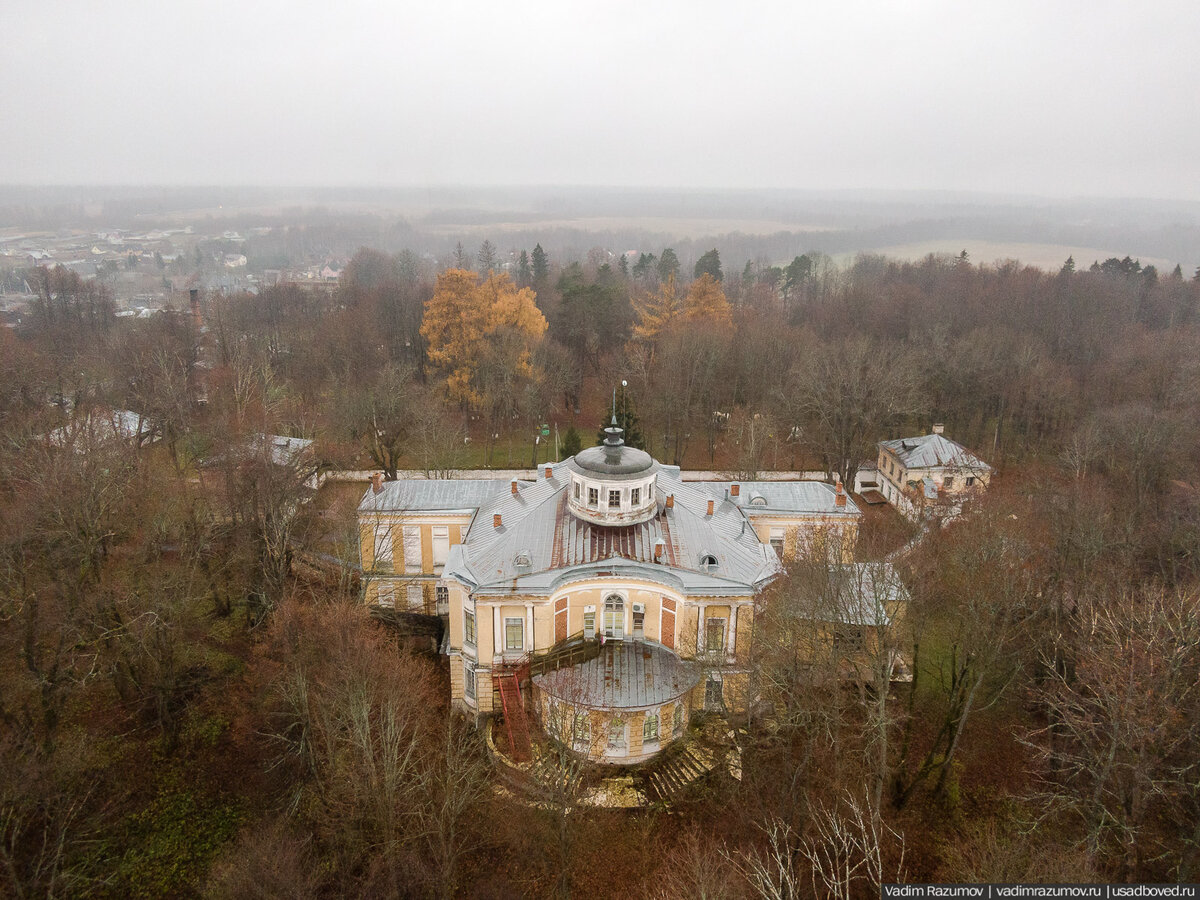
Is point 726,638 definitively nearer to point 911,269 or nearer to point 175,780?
point 175,780

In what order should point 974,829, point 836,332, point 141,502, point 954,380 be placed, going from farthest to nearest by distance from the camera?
point 836,332
point 954,380
point 141,502
point 974,829

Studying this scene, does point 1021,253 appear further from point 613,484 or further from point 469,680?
point 469,680

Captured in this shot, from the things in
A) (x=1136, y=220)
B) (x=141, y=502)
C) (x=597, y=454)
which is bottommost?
(x=141, y=502)

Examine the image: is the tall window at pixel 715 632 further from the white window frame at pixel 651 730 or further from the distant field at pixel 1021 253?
the distant field at pixel 1021 253

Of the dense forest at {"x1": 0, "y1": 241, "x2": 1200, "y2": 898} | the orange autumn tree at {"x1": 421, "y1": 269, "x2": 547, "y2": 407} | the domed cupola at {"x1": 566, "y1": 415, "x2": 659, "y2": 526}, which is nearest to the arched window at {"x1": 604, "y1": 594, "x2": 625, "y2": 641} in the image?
the domed cupola at {"x1": 566, "y1": 415, "x2": 659, "y2": 526}

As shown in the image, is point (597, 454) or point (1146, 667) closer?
point (1146, 667)

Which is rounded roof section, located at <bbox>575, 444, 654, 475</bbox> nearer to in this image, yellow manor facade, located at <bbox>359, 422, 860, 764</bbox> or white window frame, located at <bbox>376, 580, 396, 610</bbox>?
yellow manor facade, located at <bbox>359, 422, 860, 764</bbox>

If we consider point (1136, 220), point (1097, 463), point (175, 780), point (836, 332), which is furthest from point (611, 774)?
Result: point (1136, 220)
